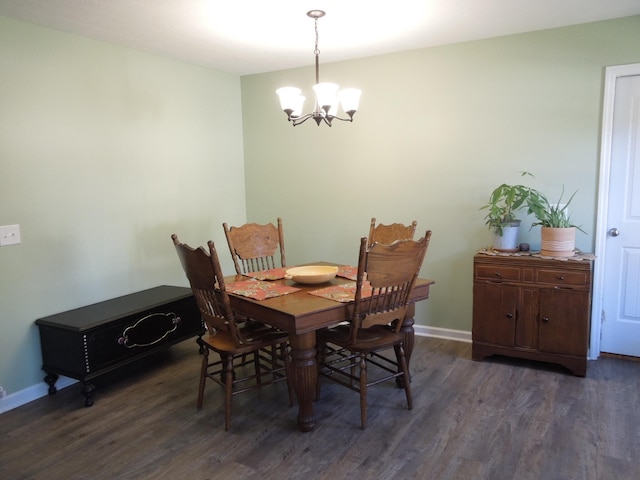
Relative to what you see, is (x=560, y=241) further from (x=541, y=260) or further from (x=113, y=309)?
(x=113, y=309)

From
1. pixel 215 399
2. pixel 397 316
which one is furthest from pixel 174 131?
pixel 397 316

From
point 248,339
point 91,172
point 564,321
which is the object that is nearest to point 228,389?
point 248,339

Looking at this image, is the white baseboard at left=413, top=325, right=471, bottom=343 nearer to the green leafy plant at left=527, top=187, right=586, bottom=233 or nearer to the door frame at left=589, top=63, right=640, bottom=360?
the door frame at left=589, top=63, right=640, bottom=360

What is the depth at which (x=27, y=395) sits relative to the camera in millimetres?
2916

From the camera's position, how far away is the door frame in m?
3.14

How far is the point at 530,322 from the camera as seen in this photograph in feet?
10.4

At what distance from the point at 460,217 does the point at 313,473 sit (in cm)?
232

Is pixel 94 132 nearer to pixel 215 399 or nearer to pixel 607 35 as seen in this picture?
pixel 215 399

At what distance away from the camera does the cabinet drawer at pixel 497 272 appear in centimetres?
317

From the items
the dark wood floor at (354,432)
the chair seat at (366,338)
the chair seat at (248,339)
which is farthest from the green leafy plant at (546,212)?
the chair seat at (248,339)

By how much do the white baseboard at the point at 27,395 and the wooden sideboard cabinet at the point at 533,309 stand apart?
112 inches

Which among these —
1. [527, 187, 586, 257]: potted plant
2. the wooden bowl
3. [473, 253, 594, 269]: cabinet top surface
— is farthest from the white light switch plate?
[527, 187, 586, 257]: potted plant

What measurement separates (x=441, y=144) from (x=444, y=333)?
1.55 m

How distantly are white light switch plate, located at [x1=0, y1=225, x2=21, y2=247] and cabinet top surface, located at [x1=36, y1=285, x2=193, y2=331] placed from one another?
1.71ft
